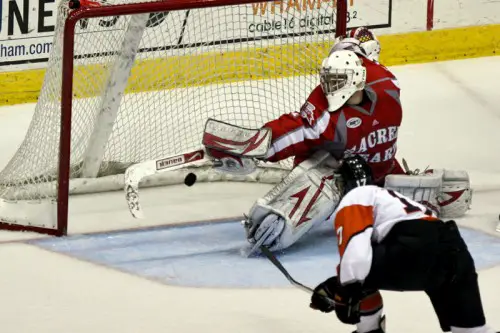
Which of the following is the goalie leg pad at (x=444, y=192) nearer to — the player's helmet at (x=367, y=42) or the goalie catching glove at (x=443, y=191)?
the goalie catching glove at (x=443, y=191)

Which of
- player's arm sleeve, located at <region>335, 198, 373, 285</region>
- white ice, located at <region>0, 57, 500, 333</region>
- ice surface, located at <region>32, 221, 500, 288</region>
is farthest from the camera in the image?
ice surface, located at <region>32, 221, 500, 288</region>

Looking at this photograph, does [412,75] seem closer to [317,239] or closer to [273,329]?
[317,239]

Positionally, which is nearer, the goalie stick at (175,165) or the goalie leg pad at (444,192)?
the goalie stick at (175,165)

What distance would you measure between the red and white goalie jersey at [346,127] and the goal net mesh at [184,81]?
2.65 feet

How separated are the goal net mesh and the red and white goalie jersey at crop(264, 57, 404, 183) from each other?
0.81 metres

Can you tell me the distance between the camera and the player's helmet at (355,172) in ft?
20.4

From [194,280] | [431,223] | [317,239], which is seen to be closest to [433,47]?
[317,239]

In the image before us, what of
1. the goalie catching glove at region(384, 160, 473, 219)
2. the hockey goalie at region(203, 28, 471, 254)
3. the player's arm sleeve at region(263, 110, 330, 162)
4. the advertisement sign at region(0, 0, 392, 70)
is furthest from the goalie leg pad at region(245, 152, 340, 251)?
the advertisement sign at region(0, 0, 392, 70)

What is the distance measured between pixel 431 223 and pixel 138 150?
9.14 feet

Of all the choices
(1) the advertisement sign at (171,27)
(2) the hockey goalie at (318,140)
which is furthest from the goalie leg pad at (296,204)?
(1) the advertisement sign at (171,27)

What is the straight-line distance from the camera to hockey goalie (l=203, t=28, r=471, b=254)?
620cm

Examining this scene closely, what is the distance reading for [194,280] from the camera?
5.99 m

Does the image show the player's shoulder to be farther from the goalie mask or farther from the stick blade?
the stick blade

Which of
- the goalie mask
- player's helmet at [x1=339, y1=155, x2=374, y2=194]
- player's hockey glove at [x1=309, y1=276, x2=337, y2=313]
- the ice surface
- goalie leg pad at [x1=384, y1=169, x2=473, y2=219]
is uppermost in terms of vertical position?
the goalie mask
